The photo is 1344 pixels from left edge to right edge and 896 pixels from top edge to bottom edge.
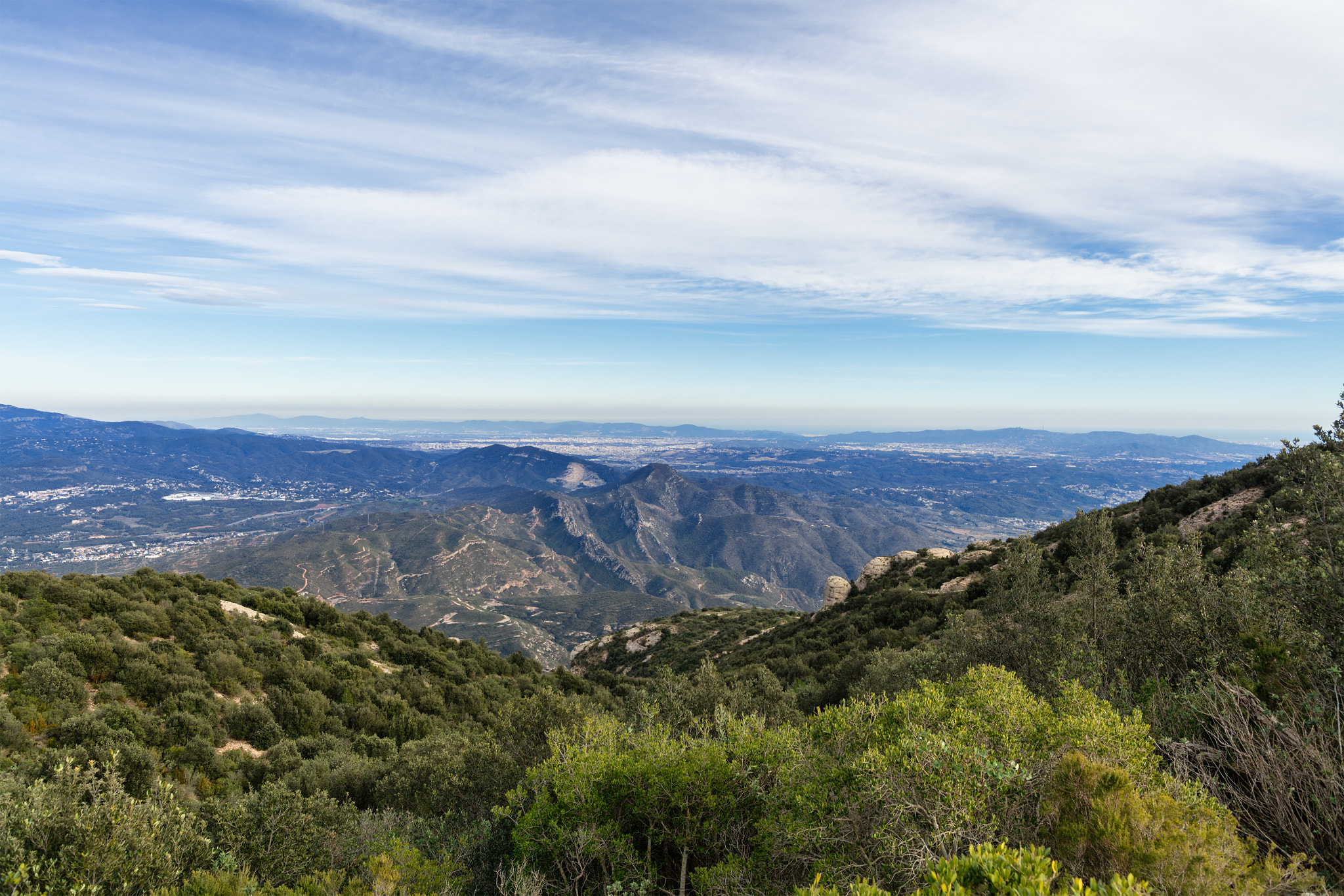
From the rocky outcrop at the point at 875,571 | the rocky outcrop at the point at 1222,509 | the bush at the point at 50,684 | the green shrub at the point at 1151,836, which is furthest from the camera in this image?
the rocky outcrop at the point at 875,571

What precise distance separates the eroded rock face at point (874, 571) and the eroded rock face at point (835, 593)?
6.00 ft

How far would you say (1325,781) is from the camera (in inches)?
402

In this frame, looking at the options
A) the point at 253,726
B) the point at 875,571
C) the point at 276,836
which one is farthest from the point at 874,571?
the point at 276,836

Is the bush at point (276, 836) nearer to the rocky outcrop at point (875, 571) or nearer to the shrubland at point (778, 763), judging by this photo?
the shrubland at point (778, 763)

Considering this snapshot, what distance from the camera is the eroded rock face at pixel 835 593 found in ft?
219

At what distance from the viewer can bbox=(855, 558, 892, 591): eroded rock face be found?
69188mm

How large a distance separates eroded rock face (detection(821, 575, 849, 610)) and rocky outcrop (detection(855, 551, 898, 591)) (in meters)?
1.70

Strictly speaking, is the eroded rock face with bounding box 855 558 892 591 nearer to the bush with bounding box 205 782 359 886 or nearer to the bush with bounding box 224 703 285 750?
the bush with bounding box 224 703 285 750

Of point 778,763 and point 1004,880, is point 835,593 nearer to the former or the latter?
point 778,763

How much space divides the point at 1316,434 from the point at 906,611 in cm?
4018

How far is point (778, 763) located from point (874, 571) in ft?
199

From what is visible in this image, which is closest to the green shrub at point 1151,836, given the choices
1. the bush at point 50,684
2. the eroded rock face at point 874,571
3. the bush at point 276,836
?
the bush at point 276,836

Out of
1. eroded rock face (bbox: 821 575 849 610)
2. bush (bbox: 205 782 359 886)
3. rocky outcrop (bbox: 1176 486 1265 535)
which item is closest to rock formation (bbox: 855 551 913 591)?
eroded rock face (bbox: 821 575 849 610)

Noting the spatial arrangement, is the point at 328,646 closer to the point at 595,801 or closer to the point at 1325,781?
the point at 595,801
